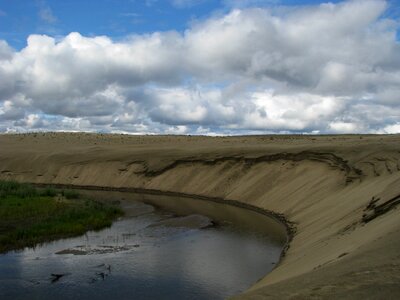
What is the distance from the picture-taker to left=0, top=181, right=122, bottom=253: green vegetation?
2177 centimetres

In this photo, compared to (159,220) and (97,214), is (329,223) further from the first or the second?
(97,214)

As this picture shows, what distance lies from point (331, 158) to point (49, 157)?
1371 inches

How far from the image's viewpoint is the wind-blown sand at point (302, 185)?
9.25 metres

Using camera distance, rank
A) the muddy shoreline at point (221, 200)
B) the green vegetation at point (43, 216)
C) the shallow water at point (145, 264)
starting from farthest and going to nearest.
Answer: the muddy shoreline at point (221, 200), the green vegetation at point (43, 216), the shallow water at point (145, 264)

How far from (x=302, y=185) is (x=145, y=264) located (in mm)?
15306

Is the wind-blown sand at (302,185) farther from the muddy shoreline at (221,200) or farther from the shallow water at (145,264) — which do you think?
the shallow water at (145,264)

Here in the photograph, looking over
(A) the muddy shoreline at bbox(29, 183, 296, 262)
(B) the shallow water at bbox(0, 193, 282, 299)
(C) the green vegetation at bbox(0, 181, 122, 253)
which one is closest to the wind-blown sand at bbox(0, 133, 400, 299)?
(A) the muddy shoreline at bbox(29, 183, 296, 262)

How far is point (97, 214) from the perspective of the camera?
2806 cm

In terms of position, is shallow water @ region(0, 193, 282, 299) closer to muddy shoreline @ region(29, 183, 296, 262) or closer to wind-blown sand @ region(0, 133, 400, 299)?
muddy shoreline @ region(29, 183, 296, 262)

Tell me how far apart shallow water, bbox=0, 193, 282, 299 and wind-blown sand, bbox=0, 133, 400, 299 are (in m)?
1.68

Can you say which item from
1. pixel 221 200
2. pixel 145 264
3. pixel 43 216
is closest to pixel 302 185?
pixel 221 200

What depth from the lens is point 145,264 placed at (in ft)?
58.0

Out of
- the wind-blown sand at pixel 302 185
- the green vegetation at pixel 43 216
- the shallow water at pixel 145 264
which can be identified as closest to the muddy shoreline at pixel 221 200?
the wind-blown sand at pixel 302 185

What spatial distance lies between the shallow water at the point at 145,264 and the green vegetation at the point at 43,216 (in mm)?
991
